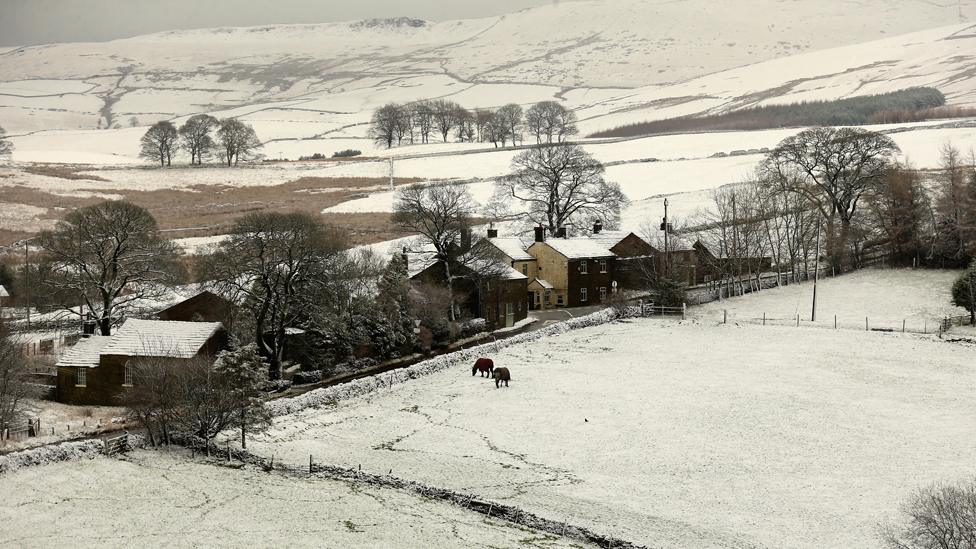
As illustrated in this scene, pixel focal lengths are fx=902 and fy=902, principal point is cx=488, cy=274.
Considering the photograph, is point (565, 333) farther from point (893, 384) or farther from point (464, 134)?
point (464, 134)

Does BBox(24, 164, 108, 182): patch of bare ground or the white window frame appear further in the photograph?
BBox(24, 164, 108, 182): patch of bare ground

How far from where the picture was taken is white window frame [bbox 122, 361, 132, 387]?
40.2m

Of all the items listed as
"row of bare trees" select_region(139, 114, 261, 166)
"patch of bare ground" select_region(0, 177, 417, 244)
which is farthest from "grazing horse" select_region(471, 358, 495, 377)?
"row of bare trees" select_region(139, 114, 261, 166)

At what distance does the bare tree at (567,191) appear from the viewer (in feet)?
270

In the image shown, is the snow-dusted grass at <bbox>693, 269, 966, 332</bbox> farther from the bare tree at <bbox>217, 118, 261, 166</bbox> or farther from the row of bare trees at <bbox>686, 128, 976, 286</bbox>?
the bare tree at <bbox>217, 118, 261, 166</bbox>

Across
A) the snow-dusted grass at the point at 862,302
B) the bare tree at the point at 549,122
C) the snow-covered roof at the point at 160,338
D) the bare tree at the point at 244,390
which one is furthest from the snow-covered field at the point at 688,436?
the bare tree at the point at 549,122

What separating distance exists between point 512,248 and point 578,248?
5246 mm

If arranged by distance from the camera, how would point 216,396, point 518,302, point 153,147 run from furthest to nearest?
point 153,147 < point 518,302 < point 216,396

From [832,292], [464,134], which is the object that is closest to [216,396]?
[832,292]

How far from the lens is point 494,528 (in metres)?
24.7

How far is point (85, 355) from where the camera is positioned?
41.1 m

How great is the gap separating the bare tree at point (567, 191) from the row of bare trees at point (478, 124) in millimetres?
70732

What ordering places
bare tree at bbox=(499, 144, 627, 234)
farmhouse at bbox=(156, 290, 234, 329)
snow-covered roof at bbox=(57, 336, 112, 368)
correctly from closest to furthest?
snow-covered roof at bbox=(57, 336, 112, 368), farmhouse at bbox=(156, 290, 234, 329), bare tree at bbox=(499, 144, 627, 234)

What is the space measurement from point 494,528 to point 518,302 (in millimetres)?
39120
